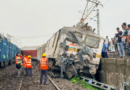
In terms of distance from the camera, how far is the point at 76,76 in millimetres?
8836

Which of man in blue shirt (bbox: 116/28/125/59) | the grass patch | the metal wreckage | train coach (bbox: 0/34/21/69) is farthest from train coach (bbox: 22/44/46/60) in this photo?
man in blue shirt (bbox: 116/28/125/59)

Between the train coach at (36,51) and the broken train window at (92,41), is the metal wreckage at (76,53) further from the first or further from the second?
the train coach at (36,51)

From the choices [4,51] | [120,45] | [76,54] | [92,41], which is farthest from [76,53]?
[4,51]

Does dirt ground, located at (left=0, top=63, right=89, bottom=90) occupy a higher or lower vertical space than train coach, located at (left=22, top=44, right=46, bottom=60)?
lower

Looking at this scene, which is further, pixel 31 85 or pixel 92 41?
pixel 92 41

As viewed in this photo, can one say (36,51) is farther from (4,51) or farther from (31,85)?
(31,85)

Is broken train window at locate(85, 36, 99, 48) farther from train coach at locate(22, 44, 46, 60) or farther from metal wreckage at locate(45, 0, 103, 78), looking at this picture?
train coach at locate(22, 44, 46, 60)


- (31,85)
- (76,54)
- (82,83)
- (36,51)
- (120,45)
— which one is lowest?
(82,83)

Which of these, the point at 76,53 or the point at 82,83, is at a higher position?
the point at 76,53

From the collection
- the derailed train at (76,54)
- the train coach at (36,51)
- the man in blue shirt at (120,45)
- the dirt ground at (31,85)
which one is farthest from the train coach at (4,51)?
the man in blue shirt at (120,45)

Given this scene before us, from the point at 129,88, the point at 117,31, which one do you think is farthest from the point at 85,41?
the point at 129,88

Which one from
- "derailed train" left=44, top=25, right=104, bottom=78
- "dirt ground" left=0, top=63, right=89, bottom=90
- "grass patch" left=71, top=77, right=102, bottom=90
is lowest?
"grass patch" left=71, top=77, right=102, bottom=90

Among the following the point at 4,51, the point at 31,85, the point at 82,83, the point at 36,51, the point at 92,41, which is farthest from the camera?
the point at 36,51

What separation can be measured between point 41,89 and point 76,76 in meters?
3.04
